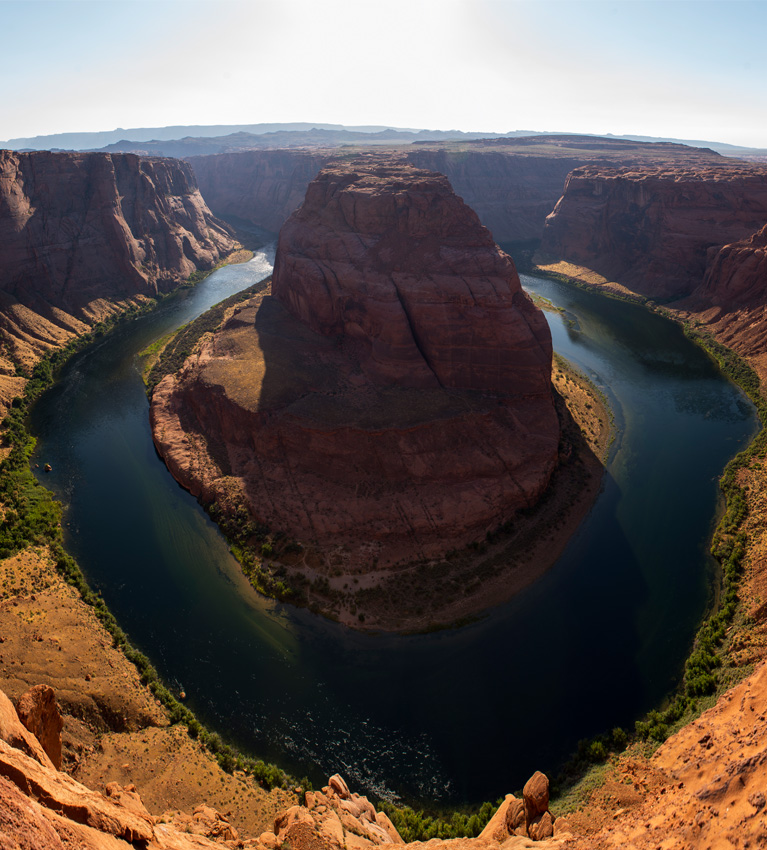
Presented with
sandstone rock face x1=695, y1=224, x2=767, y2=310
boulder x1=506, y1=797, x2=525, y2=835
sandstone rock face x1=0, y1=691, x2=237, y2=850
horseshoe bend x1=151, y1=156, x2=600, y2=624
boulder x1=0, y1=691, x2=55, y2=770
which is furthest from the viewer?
sandstone rock face x1=695, y1=224, x2=767, y2=310

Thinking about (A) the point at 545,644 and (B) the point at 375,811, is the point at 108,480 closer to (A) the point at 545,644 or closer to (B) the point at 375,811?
(B) the point at 375,811

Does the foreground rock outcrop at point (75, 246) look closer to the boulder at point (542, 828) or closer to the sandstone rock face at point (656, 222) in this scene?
the boulder at point (542, 828)

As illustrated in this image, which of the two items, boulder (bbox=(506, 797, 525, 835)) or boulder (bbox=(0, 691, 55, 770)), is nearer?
boulder (bbox=(0, 691, 55, 770))

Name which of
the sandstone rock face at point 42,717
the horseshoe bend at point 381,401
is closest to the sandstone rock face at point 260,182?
the horseshoe bend at point 381,401

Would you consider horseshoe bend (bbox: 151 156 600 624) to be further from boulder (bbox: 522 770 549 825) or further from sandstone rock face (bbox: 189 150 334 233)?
sandstone rock face (bbox: 189 150 334 233)

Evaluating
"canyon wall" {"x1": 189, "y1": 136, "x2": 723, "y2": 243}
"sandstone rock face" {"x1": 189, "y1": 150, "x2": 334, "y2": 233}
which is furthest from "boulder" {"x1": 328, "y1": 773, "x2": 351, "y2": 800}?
"sandstone rock face" {"x1": 189, "y1": 150, "x2": 334, "y2": 233}
